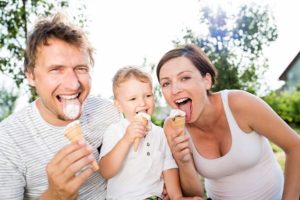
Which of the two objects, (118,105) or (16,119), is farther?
(118,105)

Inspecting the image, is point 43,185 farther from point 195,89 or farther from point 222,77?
point 222,77

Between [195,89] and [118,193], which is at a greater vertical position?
[195,89]

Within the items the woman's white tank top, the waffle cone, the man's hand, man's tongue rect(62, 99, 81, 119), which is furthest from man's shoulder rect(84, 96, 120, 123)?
the man's hand

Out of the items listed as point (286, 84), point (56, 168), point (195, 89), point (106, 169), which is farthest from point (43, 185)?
point (286, 84)

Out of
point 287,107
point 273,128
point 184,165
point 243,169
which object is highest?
point 273,128

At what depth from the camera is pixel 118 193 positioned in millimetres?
3129

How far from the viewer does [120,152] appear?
2930mm

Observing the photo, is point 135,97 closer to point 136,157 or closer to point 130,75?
point 130,75

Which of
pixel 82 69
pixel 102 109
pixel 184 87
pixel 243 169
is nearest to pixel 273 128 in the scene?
pixel 243 169

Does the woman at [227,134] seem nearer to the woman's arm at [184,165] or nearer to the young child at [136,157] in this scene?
the woman's arm at [184,165]

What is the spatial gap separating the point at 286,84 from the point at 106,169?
4768cm

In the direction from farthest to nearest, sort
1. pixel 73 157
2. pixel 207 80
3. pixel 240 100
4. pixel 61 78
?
1. pixel 207 80
2. pixel 240 100
3. pixel 61 78
4. pixel 73 157

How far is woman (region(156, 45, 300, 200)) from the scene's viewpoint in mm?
3482

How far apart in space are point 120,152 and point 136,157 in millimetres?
280
